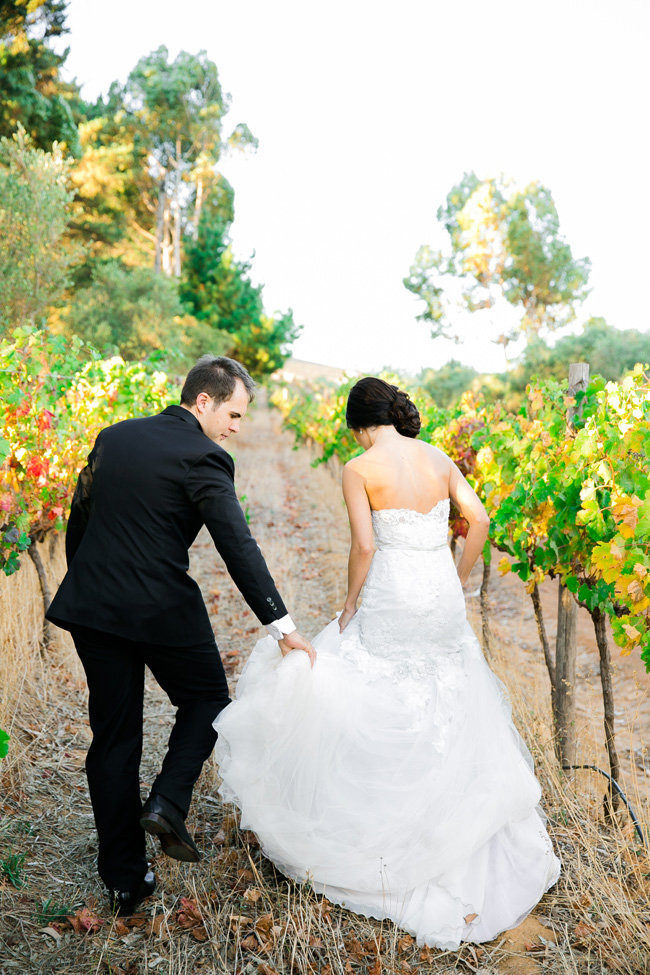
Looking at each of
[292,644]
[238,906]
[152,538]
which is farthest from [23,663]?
[292,644]

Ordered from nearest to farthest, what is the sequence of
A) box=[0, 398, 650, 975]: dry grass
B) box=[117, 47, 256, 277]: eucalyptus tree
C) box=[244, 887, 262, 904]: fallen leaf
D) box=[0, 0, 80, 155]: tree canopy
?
box=[0, 398, 650, 975]: dry grass, box=[244, 887, 262, 904]: fallen leaf, box=[0, 0, 80, 155]: tree canopy, box=[117, 47, 256, 277]: eucalyptus tree

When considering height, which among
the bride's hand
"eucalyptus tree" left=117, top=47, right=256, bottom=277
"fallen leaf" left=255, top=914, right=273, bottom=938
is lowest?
"fallen leaf" left=255, top=914, right=273, bottom=938

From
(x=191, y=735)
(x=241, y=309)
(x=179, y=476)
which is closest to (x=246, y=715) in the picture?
(x=191, y=735)

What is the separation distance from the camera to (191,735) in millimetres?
2682

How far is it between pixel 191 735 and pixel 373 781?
710mm

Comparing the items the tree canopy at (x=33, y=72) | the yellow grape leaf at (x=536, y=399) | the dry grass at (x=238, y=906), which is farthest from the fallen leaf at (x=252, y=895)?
the tree canopy at (x=33, y=72)

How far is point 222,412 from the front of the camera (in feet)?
8.86

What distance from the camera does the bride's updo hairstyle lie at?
10.0 ft

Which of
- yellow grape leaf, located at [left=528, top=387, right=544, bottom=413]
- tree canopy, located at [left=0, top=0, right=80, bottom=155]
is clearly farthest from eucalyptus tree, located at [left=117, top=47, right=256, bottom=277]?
yellow grape leaf, located at [left=528, top=387, right=544, bottom=413]

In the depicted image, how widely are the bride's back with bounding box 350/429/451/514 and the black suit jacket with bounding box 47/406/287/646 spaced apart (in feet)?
2.29

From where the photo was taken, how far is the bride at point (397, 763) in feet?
8.25

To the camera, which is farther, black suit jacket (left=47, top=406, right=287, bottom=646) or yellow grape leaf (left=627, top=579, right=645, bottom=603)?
yellow grape leaf (left=627, top=579, right=645, bottom=603)

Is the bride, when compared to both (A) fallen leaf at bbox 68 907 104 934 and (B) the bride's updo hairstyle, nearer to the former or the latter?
(B) the bride's updo hairstyle

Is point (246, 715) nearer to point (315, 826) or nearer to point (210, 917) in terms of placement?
point (315, 826)
